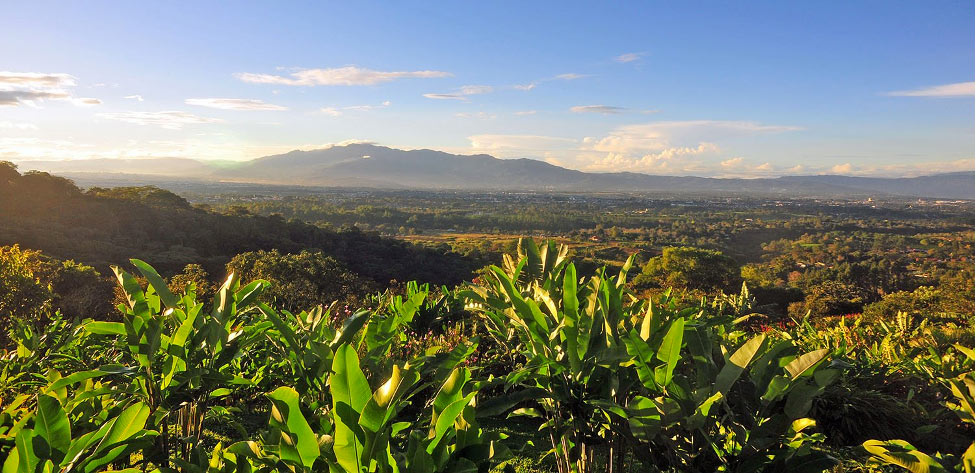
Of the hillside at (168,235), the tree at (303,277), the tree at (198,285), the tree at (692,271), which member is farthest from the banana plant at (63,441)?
the hillside at (168,235)

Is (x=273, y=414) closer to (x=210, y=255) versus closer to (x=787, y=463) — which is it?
(x=787, y=463)

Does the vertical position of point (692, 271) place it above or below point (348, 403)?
below

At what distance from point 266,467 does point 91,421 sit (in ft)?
2.09

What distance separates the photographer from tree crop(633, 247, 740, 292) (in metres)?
18.7

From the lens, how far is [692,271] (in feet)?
62.5

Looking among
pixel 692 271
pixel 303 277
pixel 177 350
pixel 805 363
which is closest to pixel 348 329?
pixel 177 350

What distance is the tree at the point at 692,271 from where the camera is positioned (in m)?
18.7

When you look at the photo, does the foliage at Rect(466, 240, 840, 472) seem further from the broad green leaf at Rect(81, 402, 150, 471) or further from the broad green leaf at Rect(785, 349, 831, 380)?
the broad green leaf at Rect(81, 402, 150, 471)

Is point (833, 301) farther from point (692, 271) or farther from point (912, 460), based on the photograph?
point (912, 460)

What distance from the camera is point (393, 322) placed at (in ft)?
7.09

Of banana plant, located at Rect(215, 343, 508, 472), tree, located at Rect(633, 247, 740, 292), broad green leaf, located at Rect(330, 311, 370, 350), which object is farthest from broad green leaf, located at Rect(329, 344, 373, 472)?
tree, located at Rect(633, 247, 740, 292)

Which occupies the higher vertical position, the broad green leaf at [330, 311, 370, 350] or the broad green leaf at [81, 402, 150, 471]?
the broad green leaf at [330, 311, 370, 350]

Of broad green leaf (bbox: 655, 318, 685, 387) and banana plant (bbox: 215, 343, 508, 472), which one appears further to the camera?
broad green leaf (bbox: 655, 318, 685, 387)

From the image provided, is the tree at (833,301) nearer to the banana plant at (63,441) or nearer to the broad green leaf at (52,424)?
the banana plant at (63,441)
